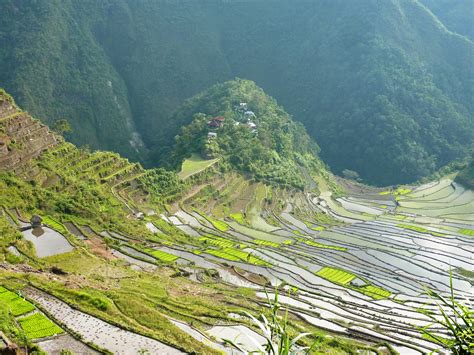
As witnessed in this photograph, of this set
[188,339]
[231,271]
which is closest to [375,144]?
[231,271]

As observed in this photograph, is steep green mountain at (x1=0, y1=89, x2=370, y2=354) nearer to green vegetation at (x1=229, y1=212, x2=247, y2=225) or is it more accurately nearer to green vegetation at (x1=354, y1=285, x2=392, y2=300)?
green vegetation at (x1=229, y1=212, x2=247, y2=225)

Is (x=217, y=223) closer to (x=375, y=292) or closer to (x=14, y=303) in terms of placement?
(x=375, y=292)

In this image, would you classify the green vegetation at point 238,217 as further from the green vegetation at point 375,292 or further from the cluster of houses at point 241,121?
the green vegetation at point 375,292

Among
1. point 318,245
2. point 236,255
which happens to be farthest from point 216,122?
point 236,255

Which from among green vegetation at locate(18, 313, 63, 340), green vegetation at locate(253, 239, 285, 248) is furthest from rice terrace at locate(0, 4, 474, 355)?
green vegetation at locate(253, 239, 285, 248)

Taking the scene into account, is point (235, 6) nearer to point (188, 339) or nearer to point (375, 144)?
point (375, 144)

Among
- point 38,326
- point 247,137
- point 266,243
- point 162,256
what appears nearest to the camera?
point 38,326

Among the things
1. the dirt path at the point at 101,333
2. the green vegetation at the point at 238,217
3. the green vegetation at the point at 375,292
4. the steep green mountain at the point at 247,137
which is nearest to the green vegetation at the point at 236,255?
the green vegetation at the point at 375,292
